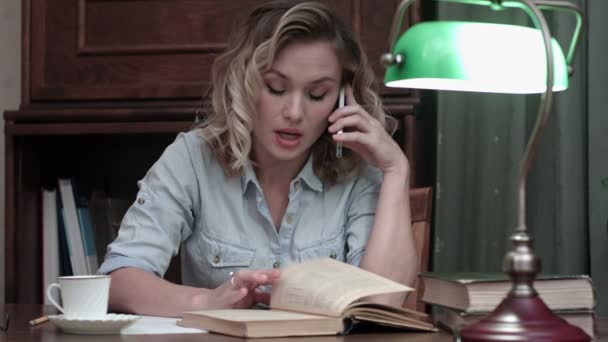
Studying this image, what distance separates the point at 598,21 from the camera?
6.71 ft

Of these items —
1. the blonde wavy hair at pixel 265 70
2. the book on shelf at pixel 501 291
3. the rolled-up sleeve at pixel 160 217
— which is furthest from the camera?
the blonde wavy hair at pixel 265 70

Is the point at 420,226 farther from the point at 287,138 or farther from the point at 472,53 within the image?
the point at 472,53

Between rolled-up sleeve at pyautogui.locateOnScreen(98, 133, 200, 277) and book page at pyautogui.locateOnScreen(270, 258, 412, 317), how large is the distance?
1.34 feet

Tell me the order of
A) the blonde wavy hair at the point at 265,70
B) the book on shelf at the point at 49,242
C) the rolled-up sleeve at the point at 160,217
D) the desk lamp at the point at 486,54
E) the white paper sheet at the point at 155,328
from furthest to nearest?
the book on shelf at the point at 49,242 → the blonde wavy hair at the point at 265,70 → the rolled-up sleeve at the point at 160,217 → the white paper sheet at the point at 155,328 → the desk lamp at the point at 486,54

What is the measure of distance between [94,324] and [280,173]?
0.78 metres

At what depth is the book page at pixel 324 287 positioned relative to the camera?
120 centimetres

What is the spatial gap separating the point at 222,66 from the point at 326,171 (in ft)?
0.96

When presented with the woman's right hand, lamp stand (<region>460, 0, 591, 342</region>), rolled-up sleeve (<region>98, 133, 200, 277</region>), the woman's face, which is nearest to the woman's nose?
the woman's face

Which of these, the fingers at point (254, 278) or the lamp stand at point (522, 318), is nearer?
the lamp stand at point (522, 318)

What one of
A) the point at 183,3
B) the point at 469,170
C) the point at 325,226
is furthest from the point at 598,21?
the point at 183,3

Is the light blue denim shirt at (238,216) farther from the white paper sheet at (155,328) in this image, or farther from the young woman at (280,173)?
the white paper sheet at (155,328)

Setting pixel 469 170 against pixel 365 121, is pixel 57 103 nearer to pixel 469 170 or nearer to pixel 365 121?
pixel 365 121

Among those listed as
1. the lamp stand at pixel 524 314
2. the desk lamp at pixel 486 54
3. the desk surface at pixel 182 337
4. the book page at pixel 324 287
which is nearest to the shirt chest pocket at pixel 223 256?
the book page at pixel 324 287

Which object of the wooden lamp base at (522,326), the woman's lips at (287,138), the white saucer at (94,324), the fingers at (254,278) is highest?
the woman's lips at (287,138)
